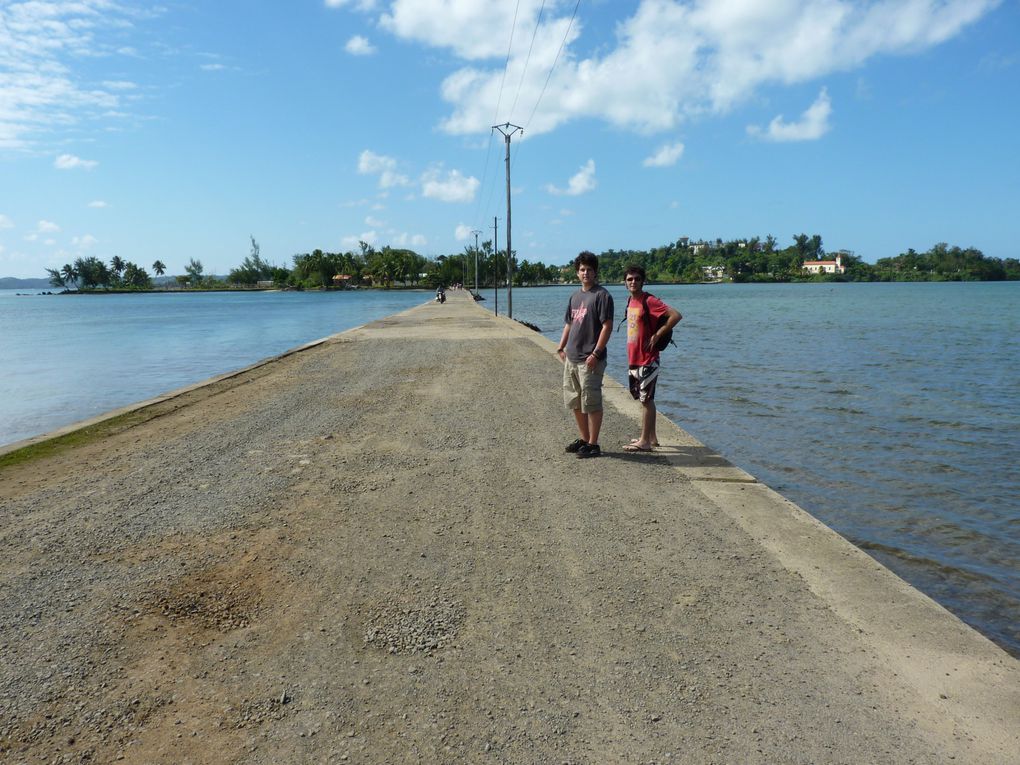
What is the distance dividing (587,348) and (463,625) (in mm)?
3575

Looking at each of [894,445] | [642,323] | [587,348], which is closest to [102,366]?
[587,348]

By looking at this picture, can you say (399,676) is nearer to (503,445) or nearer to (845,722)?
(845,722)

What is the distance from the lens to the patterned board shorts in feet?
21.8

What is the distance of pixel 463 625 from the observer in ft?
11.4

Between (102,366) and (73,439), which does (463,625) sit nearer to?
(73,439)

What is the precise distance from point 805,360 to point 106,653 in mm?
21891

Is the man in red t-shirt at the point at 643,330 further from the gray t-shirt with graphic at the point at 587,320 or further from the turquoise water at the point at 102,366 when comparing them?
the turquoise water at the point at 102,366

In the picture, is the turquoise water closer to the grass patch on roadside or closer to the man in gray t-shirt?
the grass patch on roadside

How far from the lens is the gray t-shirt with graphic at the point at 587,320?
6445 mm

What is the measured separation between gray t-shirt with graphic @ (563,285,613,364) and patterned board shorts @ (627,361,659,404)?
56 centimetres

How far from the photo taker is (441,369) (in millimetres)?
14055

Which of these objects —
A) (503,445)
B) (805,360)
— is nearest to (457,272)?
(805,360)

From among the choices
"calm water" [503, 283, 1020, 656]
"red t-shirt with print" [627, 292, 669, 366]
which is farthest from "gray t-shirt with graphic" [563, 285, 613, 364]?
"calm water" [503, 283, 1020, 656]

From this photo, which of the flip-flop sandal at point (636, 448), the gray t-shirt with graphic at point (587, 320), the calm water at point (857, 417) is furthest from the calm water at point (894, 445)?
the gray t-shirt with graphic at point (587, 320)
